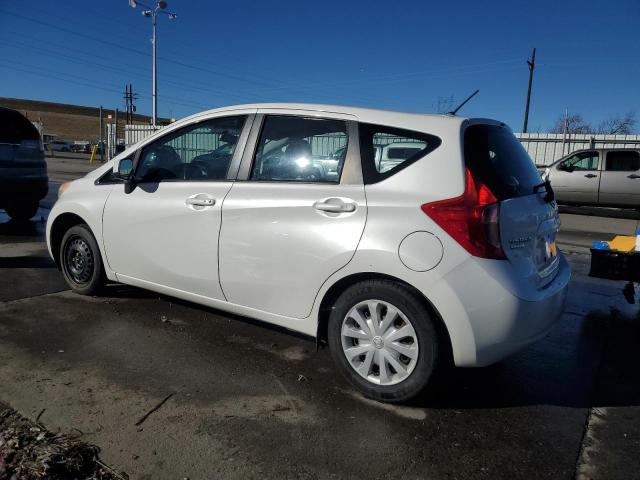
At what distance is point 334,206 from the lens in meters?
2.98

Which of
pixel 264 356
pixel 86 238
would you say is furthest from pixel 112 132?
pixel 264 356

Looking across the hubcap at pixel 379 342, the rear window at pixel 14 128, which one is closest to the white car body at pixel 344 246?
the hubcap at pixel 379 342

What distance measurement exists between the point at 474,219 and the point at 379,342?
34.4 inches

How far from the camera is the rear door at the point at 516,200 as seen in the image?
2746 millimetres

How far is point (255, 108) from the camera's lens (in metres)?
3.59

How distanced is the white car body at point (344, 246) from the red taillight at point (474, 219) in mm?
42

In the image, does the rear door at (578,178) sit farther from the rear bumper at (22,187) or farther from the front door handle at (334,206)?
the front door handle at (334,206)

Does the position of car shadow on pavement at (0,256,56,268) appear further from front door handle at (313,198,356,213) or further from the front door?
front door handle at (313,198,356,213)

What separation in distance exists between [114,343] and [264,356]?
1.11m

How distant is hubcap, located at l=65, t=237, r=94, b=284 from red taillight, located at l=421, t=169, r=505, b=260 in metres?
3.26

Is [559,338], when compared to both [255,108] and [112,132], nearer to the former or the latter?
[255,108]

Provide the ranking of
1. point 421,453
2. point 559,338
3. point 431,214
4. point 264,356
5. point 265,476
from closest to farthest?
point 265,476 < point 421,453 < point 431,214 < point 264,356 < point 559,338

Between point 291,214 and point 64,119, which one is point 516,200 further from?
point 64,119

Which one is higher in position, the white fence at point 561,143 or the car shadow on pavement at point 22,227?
the white fence at point 561,143
